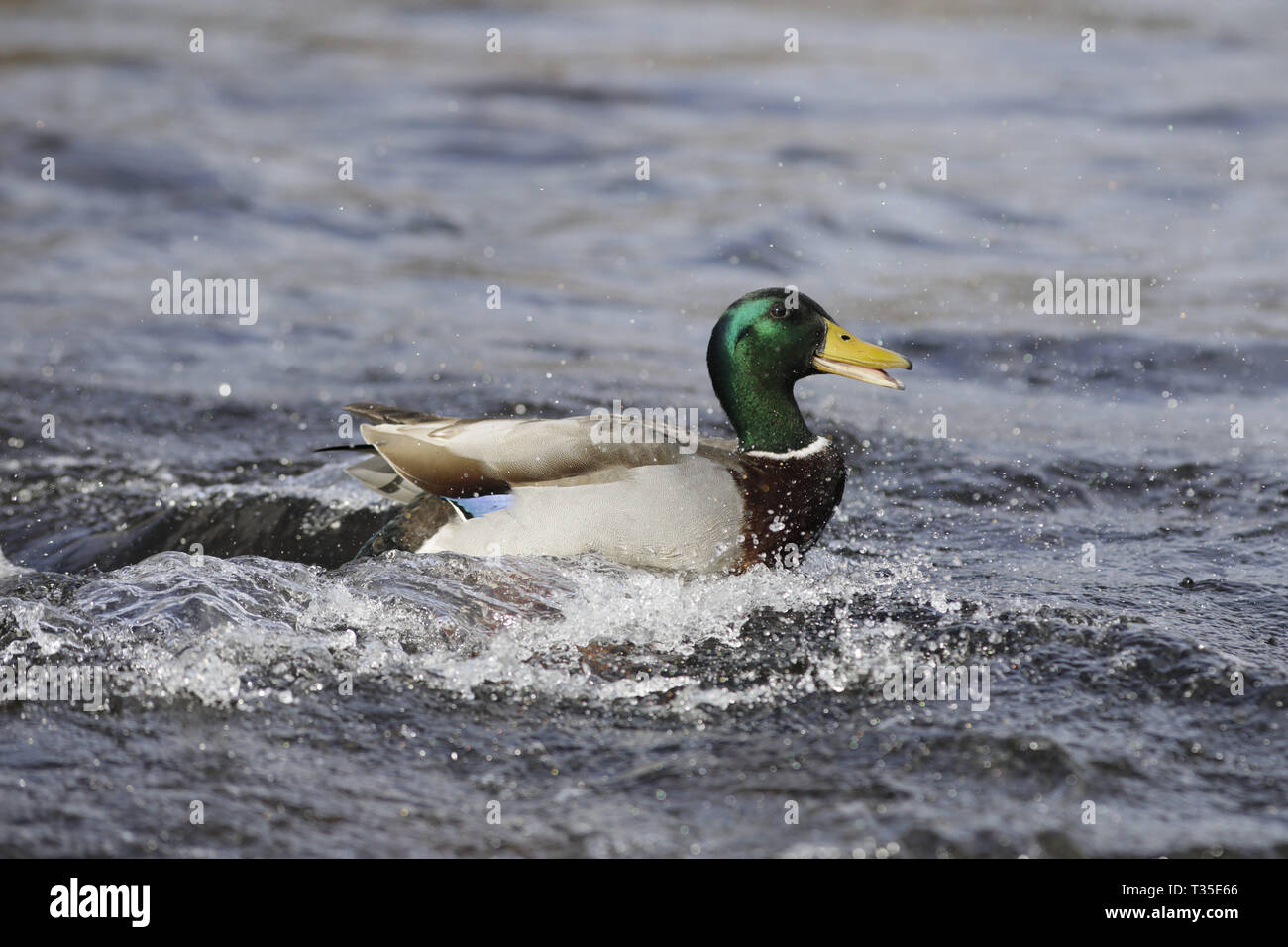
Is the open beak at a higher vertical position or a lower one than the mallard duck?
higher

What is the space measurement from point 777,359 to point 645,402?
7.40ft

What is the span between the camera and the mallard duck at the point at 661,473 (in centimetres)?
456

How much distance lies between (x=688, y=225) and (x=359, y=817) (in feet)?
23.9

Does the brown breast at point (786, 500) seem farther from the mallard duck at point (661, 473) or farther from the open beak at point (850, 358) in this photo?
the open beak at point (850, 358)

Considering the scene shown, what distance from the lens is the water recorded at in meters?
3.45

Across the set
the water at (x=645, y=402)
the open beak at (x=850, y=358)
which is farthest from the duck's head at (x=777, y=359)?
the water at (x=645, y=402)

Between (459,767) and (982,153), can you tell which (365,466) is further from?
(982,153)

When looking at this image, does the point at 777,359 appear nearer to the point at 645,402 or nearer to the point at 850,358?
the point at 850,358

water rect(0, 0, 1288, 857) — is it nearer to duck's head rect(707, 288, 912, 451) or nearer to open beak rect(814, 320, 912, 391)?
duck's head rect(707, 288, 912, 451)

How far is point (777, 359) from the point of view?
4816 millimetres

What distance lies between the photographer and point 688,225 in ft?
33.0

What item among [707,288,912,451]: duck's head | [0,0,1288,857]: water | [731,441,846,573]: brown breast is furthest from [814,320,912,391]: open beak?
[0,0,1288,857]: water

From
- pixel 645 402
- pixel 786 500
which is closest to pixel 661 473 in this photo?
pixel 786 500
